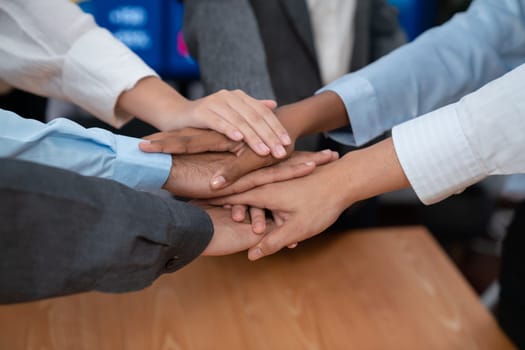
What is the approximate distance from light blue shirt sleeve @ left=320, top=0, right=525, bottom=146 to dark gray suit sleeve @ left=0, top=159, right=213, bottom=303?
1.62 feet

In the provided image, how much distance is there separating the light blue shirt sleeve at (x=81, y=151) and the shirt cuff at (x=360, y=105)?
13.8 inches

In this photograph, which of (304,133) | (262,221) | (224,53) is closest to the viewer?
(262,221)

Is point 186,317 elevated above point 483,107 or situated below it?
below

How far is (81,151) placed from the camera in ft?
2.64

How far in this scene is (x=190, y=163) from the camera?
951 millimetres

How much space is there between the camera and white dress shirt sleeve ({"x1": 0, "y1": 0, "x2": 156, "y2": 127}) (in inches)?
41.4

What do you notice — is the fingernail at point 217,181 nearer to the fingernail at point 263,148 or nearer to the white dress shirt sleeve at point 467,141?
the fingernail at point 263,148

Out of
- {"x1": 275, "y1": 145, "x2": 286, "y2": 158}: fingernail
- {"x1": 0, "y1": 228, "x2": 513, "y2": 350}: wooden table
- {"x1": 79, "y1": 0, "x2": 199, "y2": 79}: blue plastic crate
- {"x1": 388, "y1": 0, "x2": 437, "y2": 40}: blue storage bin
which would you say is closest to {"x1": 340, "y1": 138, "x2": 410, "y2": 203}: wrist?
{"x1": 275, "y1": 145, "x2": 286, "y2": 158}: fingernail

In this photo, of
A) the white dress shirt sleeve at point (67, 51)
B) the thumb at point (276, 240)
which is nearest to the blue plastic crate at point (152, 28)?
the white dress shirt sleeve at point (67, 51)

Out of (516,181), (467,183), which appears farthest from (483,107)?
(516,181)

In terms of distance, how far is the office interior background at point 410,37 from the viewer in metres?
2.02

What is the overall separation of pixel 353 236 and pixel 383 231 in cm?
7

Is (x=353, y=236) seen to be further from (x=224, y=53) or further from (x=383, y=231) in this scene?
(x=224, y=53)

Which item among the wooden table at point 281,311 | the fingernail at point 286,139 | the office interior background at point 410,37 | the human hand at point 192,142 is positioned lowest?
the office interior background at point 410,37
